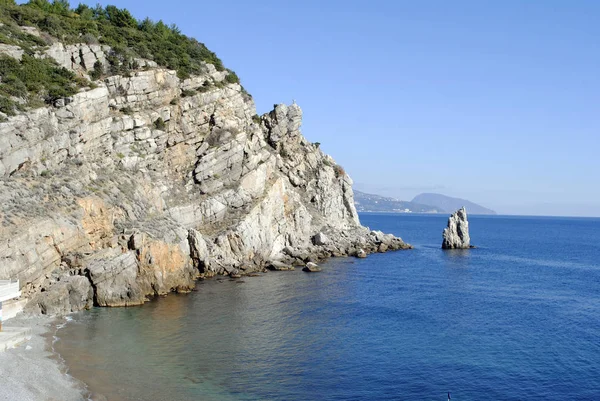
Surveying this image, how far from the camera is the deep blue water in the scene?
29062mm

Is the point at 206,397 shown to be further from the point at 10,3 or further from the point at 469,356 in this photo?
the point at 10,3

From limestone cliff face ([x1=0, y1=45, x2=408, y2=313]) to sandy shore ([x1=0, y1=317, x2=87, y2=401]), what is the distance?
31.7 ft

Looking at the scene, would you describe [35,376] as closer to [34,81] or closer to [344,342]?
[344,342]

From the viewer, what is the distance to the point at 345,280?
6338cm

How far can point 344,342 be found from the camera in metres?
38.0

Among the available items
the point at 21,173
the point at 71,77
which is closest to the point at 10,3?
the point at 71,77

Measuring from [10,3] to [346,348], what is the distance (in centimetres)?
6636

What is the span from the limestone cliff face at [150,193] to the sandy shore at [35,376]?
9667 millimetres

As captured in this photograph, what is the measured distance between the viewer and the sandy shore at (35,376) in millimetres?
25438

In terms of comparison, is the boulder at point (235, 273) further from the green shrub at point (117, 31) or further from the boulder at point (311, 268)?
the green shrub at point (117, 31)

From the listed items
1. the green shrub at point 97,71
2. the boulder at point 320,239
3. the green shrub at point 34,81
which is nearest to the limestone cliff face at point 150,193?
the boulder at point 320,239

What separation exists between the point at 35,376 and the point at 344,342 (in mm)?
20721

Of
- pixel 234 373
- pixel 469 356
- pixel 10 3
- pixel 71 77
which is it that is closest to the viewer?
pixel 234 373

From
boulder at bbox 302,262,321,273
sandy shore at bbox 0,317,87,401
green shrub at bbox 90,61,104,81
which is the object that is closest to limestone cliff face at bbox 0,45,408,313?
green shrub at bbox 90,61,104,81
